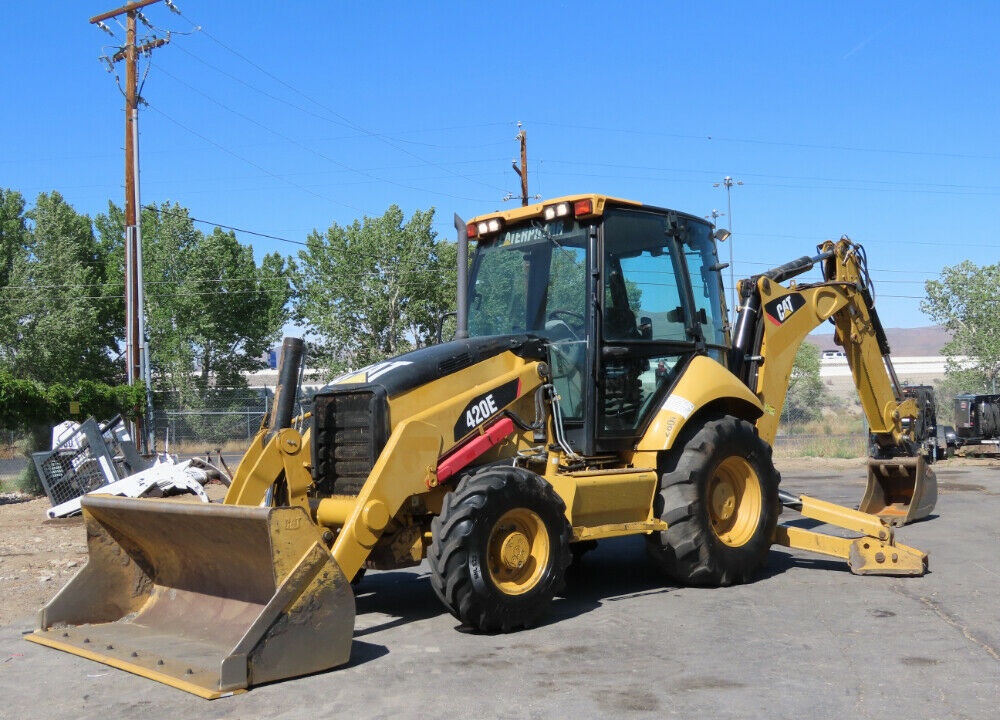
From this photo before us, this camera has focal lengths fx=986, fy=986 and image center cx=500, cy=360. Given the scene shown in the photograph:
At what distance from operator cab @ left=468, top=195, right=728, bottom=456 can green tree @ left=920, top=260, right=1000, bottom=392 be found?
38018 mm

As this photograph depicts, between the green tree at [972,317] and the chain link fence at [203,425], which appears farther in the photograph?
the green tree at [972,317]

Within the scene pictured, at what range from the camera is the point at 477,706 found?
491cm

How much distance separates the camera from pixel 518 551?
659 centimetres

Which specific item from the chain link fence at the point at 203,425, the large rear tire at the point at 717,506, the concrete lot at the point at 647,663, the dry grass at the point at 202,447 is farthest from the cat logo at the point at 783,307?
the dry grass at the point at 202,447

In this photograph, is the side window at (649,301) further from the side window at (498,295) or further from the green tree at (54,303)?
the green tree at (54,303)

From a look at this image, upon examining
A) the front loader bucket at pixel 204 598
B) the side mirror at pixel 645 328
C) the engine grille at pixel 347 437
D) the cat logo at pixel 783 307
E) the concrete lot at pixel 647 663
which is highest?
the cat logo at pixel 783 307

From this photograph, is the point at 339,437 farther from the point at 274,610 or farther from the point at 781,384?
the point at 781,384

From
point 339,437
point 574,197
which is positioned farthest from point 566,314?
point 339,437

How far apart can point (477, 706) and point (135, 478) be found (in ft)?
34.9

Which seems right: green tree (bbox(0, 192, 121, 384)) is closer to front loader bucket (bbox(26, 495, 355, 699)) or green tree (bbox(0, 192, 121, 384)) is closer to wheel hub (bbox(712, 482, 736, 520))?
front loader bucket (bbox(26, 495, 355, 699))

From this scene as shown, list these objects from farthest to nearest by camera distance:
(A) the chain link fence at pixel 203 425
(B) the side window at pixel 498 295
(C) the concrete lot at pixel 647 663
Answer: (A) the chain link fence at pixel 203 425
(B) the side window at pixel 498 295
(C) the concrete lot at pixel 647 663

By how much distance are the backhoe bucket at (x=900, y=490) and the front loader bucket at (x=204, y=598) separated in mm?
8026

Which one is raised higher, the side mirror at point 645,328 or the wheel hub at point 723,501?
the side mirror at point 645,328

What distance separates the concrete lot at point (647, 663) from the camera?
488cm
